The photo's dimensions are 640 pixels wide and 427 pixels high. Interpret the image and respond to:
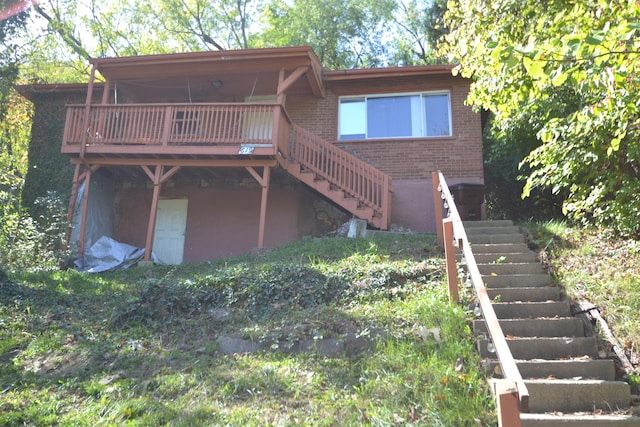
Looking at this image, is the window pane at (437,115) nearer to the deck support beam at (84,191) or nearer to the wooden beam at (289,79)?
the wooden beam at (289,79)

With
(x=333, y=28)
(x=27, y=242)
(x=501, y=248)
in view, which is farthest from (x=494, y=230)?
(x=333, y=28)

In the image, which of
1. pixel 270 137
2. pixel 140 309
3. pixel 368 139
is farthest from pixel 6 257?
pixel 368 139

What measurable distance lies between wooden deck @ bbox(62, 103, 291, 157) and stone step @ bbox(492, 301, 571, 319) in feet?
21.2

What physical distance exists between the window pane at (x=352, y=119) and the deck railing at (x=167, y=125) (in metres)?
2.27

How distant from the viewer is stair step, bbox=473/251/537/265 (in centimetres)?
703

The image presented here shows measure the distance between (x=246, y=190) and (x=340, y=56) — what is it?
13.2 metres

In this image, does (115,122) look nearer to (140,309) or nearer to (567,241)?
(140,309)

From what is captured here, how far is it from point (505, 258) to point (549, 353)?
7.44ft

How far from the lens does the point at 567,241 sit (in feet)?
24.7

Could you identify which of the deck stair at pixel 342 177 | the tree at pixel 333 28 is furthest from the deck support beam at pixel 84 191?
the tree at pixel 333 28

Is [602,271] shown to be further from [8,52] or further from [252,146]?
[8,52]

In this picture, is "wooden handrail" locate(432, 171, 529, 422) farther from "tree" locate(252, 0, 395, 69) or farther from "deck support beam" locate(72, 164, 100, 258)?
"tree" locate(252, 0, 395, 69)

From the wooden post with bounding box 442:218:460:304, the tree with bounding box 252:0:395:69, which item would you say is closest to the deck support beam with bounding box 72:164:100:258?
the wooden post with bounding box 442:218:460:304

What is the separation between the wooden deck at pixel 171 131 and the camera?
1109 cm
